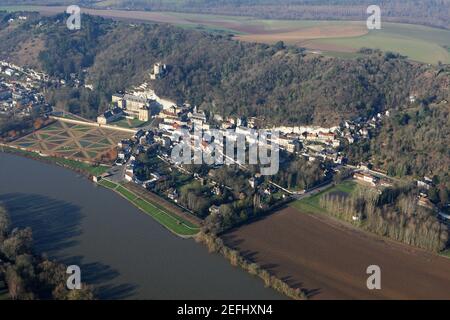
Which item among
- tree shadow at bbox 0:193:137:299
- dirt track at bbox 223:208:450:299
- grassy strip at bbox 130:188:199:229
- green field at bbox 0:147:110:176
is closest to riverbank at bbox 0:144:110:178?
green field at bbox 0:147:110:176

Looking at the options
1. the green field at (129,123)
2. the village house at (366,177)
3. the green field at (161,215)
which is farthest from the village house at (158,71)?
the village house at (366,177)

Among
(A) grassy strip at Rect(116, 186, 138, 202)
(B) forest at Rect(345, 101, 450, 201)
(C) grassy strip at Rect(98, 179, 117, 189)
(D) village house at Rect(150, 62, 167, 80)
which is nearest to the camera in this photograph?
(A) grassy strip at Rect(116, 186, 138, 202)

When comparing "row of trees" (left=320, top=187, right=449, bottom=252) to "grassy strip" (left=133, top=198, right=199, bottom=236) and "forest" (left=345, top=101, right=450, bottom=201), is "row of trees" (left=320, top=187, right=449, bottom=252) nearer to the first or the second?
"forest" (left=345, top=101, right=450, bottom=201)

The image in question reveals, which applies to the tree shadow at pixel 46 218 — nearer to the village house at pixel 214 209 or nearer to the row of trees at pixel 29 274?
the row of trees at pixel 29 274

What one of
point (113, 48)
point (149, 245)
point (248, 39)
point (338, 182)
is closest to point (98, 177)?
point (149, 245)

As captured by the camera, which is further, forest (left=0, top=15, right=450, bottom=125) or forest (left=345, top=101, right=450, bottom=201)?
forest (left=0, top=15, right=450, bottom=125)

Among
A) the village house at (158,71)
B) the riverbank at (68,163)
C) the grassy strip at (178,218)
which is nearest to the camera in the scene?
the grassy strip at (178,218)

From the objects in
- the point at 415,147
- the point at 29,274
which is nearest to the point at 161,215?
the point at 29,274

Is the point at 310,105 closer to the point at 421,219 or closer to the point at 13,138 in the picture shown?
the point at 421,219
